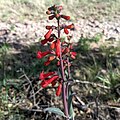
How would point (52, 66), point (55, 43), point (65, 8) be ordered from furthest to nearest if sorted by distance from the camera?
A: point (65, 8), point (52, 66), point (55, 43)

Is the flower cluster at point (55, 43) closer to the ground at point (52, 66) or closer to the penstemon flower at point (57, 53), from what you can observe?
the penstemon flower at point (57, 53)

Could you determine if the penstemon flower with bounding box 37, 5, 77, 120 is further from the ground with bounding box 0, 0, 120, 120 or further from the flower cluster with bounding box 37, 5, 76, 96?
the ground with bounding box 0, 0, 120, 120

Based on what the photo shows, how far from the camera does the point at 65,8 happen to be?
535 centimetres

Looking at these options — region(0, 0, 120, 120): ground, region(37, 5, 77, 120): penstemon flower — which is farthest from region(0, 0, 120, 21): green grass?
region(37, 5, 77, 120): penstemon flower

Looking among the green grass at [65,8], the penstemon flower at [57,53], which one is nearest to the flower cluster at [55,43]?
the penstemon flower at [57,53]

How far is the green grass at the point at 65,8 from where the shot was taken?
5094 millimetres

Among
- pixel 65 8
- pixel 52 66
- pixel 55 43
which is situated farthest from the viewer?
pixel 65 8

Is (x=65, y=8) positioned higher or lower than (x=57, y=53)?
higher

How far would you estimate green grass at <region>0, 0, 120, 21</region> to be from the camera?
5094mm

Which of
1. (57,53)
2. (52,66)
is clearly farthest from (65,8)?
(57,53)

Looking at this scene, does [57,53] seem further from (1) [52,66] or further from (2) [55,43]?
(1) [52,66]

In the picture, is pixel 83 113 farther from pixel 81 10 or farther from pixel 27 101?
pixel 81 10

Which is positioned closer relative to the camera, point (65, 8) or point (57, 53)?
point (57, 53)

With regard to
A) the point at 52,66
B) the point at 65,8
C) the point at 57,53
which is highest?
the point at 65,8
